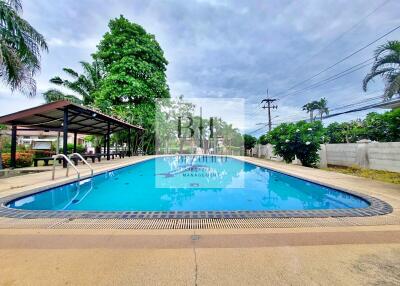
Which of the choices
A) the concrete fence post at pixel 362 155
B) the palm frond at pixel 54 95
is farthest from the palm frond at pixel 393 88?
the palm frond at pixel 54 95

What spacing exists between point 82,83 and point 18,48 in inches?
490

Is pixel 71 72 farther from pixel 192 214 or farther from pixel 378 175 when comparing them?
pixel 378 175

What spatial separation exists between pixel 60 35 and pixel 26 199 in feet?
38.8

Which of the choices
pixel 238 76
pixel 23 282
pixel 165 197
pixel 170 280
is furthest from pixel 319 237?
pixel 238 76

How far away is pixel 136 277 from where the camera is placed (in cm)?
204

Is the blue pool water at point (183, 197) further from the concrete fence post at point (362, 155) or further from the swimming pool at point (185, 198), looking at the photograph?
the concrete fence post at point (362, 155)

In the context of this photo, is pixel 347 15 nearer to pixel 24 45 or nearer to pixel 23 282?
pixel 24 45

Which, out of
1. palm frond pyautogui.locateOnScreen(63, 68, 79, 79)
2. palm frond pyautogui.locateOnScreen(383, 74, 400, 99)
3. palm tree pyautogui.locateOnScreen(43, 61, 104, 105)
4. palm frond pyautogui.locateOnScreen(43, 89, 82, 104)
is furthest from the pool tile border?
palm frond pyautogui.locateOnScreen(63, 68, 79, 79)

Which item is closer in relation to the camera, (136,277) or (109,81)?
(136,277)

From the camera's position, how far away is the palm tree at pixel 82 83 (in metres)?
19.2

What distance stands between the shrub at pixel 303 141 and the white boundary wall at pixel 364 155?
31.3 inches

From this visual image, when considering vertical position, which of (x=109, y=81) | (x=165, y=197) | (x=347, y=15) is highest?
(x=347, y=15)

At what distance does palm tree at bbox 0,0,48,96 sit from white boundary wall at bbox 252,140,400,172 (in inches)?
574

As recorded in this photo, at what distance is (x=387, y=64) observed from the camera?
392 inches
